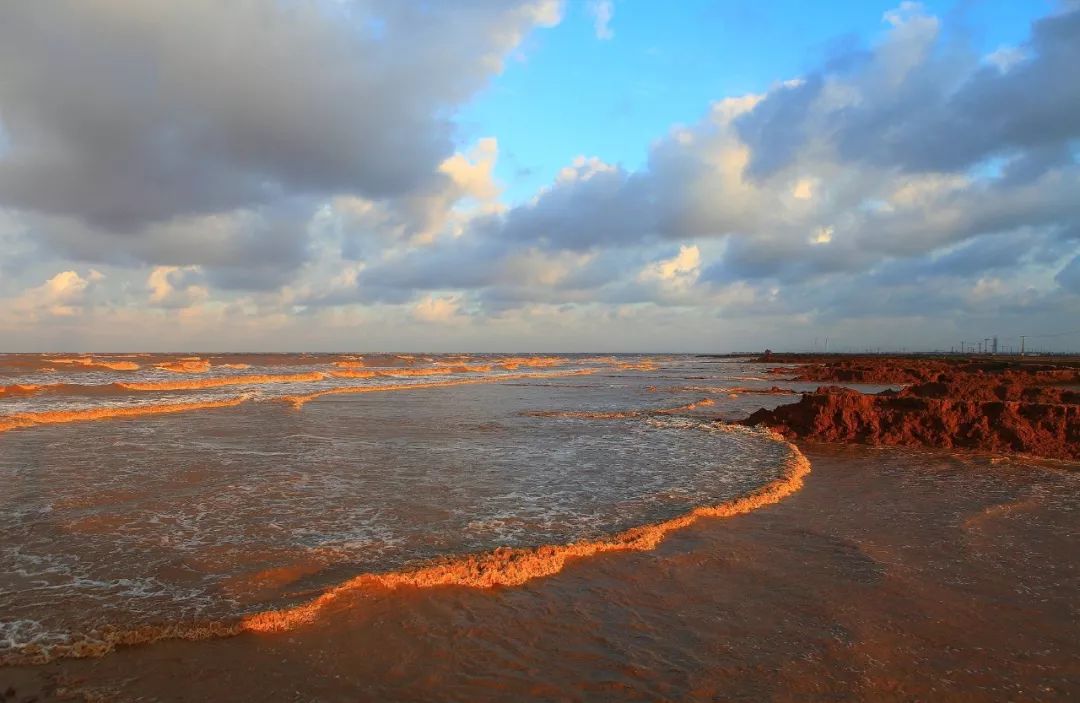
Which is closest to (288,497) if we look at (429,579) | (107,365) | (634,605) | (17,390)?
(429,579)

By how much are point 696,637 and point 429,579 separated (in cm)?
276

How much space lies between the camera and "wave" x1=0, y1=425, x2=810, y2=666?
4.87 m

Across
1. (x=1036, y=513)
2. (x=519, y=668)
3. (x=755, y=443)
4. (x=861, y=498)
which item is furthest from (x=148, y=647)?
(x=755, y=443)

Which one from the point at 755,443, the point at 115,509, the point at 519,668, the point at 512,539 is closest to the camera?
the point at 519,668

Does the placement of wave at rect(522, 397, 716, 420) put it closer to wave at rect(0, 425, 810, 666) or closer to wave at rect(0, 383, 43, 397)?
wave at rect(0, 425, 810, 666)

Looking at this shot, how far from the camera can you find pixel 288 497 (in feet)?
32.1

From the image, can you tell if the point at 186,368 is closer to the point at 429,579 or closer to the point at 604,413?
the point at 604,413

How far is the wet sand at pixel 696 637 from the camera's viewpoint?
4.38 m

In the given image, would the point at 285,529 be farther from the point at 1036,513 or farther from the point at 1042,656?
the point at 1036,513

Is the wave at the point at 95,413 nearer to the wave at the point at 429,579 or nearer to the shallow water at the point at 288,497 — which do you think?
the shallow water at the point at 288,497

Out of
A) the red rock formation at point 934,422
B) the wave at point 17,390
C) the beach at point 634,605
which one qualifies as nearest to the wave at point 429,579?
the beach at point 634,605

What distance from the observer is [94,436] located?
53.3 feet

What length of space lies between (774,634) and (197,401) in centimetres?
2695

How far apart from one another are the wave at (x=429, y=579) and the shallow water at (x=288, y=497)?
0.14m
